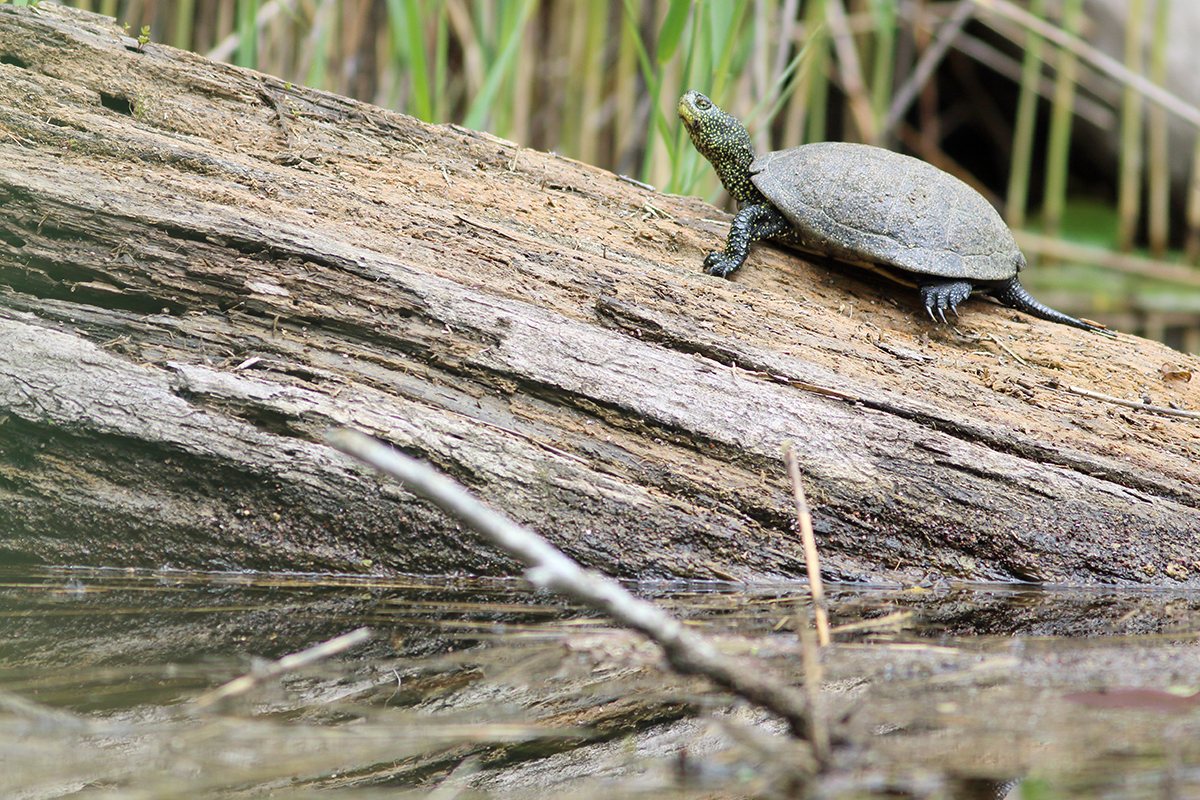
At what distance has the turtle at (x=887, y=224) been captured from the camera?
8.29 ft

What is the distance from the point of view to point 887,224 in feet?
8.34

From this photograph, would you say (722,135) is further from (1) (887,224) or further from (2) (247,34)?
(2) (247,34)

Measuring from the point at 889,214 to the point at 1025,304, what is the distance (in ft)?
2.03

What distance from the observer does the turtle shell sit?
2525mm

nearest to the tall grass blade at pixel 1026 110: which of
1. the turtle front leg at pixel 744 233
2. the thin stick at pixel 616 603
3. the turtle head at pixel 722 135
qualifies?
the turtle head at pixel 722 135

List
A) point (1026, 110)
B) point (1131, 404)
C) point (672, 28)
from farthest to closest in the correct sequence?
point (1026, 110), point (672, 28), point (1131, 404)

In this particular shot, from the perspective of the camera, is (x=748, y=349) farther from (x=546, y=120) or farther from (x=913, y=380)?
(x=546, y=120)

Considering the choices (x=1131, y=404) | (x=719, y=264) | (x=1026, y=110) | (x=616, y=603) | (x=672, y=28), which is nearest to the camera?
(x=616, y=603)

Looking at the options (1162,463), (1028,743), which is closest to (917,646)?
(1028,743)

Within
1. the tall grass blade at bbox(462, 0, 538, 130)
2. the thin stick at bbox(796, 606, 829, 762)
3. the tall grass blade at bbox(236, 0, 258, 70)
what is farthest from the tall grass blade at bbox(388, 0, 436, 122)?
the thin stick at bbox(796, 606, 829, 762)

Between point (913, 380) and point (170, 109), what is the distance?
7.11ft

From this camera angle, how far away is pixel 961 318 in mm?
2625

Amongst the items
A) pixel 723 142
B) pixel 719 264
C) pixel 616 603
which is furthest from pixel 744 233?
pixel 616 603

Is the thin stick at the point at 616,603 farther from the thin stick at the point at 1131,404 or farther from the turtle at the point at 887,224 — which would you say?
the thin stick at the point at 1131,404
